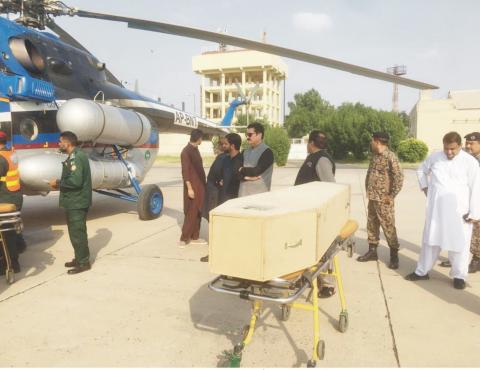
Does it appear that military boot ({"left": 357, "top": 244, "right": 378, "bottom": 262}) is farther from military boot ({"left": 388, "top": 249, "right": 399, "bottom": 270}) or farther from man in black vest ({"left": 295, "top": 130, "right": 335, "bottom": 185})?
man in black vest ({"left": 295, "top": 130, "right": 335, "bottom": 185})

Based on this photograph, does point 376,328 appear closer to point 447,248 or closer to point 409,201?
point 447,248

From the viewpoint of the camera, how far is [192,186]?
19.4ft

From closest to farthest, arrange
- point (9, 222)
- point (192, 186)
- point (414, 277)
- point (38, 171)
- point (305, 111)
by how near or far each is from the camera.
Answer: point (9, 222) < point (414, 277) < point (38, 171) < point (192, 186) < point (305, 111)

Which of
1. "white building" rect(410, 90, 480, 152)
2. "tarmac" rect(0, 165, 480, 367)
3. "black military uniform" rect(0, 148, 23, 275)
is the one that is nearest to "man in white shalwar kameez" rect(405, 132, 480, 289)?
"tarmac" rect(0, 165, 480, 367)

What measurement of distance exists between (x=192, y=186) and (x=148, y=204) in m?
2.10

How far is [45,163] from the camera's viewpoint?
5914 millimetres

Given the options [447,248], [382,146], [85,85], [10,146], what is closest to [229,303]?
[447,248]

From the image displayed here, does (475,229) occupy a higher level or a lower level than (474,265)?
higher

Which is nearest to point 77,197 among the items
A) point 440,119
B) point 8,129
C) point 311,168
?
point 8,129

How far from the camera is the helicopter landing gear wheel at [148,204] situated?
25.0 feet

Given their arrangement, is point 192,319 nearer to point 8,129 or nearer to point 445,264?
point 445,264

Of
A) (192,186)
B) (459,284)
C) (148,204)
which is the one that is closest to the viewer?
(459,284)

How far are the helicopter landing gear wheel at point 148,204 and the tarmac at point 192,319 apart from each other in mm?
2131

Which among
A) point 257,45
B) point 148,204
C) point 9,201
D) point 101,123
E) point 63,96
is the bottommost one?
point 148,204
